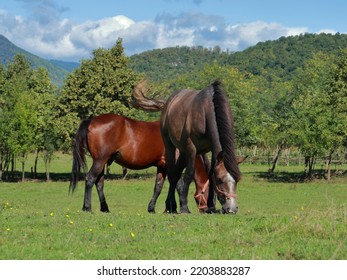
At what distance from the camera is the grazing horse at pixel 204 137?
10.1 metres

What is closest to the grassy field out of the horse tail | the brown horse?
the brown horse

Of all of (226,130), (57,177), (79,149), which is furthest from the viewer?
(57,177)

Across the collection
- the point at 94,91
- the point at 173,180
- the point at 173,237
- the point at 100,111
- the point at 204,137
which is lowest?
the point at 173,237

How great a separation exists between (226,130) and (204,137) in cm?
76

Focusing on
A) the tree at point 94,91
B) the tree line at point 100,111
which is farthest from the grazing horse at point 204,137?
the tree at point 94,91

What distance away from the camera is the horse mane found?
33.1ft

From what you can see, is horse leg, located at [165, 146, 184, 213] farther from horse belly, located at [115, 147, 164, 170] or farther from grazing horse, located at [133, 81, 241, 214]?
horse belly, located at [115, 147, 164, 170]

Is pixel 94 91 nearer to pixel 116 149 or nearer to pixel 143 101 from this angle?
pixel 143 101

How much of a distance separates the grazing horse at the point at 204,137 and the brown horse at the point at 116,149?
1.60 metres

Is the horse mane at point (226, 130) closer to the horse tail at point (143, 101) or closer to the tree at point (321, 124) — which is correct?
the horse tail at point (143, 101)

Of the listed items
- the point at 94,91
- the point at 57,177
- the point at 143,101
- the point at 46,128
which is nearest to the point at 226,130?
the point at 143,101

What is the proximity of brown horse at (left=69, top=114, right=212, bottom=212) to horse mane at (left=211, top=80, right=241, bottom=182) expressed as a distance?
341 centimetres

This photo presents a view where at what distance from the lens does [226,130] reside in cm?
1040

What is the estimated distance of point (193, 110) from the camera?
440 inches
